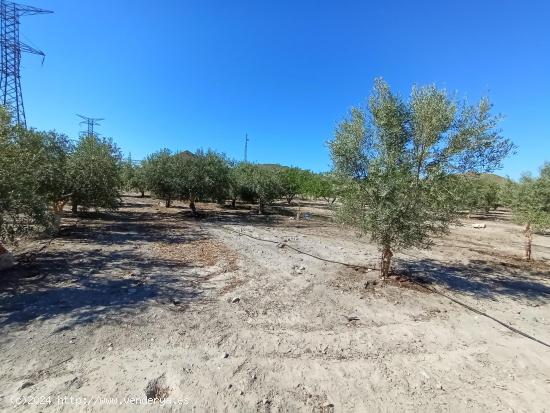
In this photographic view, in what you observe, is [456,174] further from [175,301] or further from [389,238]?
[175,301]

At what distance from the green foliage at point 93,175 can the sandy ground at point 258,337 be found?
5070 millimetres

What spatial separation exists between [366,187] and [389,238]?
150cm

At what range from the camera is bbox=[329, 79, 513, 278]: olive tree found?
7.69 metres

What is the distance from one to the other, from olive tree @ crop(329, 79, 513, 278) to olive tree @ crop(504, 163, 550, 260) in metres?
6.14

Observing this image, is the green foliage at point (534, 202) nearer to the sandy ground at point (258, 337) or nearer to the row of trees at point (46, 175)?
the sandy ground at point (258, 337)

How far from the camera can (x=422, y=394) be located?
4.14 m

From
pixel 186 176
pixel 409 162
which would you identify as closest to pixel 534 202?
pixel 409 162

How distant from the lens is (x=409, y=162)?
7945mm

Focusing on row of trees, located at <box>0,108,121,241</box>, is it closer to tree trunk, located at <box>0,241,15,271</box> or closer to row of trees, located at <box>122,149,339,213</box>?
tree trunk, located at <box>0,241,15,271</box>

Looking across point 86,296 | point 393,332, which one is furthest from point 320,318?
point 86,296

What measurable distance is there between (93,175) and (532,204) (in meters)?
21.8

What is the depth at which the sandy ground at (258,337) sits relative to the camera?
3.96 m

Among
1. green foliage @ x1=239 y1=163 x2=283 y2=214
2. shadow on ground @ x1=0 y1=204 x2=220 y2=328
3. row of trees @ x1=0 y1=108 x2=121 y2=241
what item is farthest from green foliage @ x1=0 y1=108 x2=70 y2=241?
green foliage @ x1=239 y1=163 x2=283 y2=214

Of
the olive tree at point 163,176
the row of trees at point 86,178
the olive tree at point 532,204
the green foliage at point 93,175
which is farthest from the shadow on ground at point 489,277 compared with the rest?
the olive tree at point 163,176
